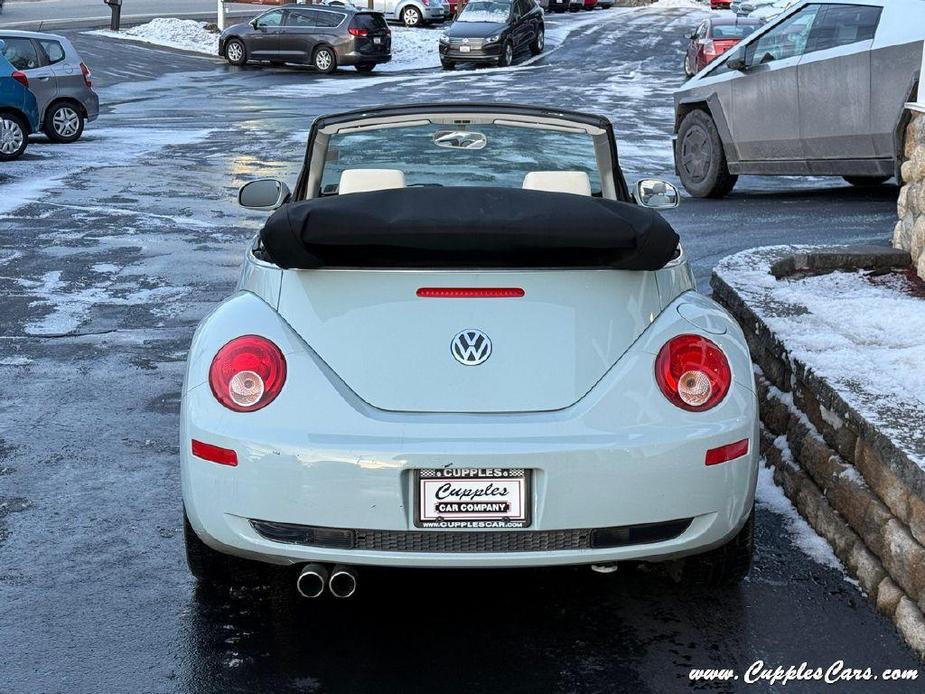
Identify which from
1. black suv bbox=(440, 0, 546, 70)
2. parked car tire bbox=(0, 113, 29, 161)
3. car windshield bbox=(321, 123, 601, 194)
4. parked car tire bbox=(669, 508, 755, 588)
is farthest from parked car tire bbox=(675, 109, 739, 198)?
black suv bbox=(440, 0, 546, 70)

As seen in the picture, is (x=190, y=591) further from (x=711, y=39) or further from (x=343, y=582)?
(x=711, y=39)

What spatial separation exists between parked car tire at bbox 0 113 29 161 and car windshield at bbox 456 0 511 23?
847 inches

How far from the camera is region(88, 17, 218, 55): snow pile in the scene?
42125 millimetres

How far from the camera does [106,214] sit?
13.1 m

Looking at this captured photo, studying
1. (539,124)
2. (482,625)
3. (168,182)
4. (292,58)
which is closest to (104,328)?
(539,124)

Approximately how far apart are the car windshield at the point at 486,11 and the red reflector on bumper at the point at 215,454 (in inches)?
1382

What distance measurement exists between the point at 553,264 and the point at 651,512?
2.54 ft

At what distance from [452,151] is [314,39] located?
31.4 m

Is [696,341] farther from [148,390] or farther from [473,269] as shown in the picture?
[148,390]

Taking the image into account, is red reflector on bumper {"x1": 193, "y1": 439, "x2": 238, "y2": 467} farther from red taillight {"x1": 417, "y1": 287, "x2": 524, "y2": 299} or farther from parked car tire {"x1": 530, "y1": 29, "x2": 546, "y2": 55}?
parked car tire {"x1": 530, "y1": 29, "x2": 546, "y2": 55}

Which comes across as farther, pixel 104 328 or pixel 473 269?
pixel 104 328

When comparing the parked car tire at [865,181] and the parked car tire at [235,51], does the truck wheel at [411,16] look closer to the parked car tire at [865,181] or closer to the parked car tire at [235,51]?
the parked car tire at [235,51]

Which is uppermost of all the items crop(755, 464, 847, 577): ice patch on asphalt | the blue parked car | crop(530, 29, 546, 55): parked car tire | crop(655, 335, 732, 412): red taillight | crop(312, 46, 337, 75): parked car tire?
crop(655, 335, 732, 412): red taillight

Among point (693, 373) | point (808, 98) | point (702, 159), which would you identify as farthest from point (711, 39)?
point (693, 373)
